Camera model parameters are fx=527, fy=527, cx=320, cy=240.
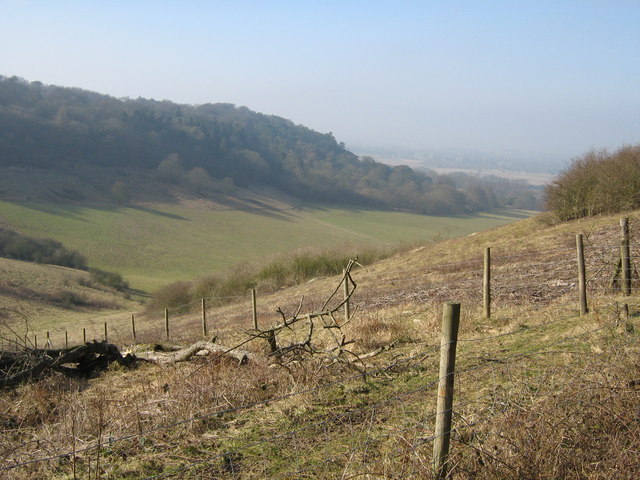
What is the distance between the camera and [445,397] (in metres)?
3.44

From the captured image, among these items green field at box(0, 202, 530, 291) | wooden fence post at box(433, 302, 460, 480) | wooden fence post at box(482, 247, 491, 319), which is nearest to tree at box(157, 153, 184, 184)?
green field at box(0, 202, 530, 291)

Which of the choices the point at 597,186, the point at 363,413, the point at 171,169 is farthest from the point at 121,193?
the point at 363,413

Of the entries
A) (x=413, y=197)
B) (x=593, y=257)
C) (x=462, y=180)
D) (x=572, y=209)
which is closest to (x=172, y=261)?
(x=572, y=209)

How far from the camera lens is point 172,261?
64.7 m

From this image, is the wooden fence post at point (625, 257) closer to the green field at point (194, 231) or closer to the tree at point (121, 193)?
the green field at point (194, 231)

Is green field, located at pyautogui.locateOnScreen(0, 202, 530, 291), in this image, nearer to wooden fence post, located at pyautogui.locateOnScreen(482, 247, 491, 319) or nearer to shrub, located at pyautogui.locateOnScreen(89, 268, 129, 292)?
shrub, located at pyautogui.locateOnScreen(89, 268, 129, 292)

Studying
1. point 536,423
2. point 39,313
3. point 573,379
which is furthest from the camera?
point 39,313

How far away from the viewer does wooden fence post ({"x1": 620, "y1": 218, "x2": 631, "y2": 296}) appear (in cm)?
873

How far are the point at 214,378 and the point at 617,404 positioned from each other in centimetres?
395

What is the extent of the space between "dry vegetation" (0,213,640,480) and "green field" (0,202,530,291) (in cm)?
3385

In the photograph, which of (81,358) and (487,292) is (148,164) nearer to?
(81,358)

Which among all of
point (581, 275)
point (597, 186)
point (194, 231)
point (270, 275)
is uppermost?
point (597, 186)

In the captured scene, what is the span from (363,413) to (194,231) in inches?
3109

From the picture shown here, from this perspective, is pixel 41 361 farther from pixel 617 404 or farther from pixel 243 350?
pixel 617 404
